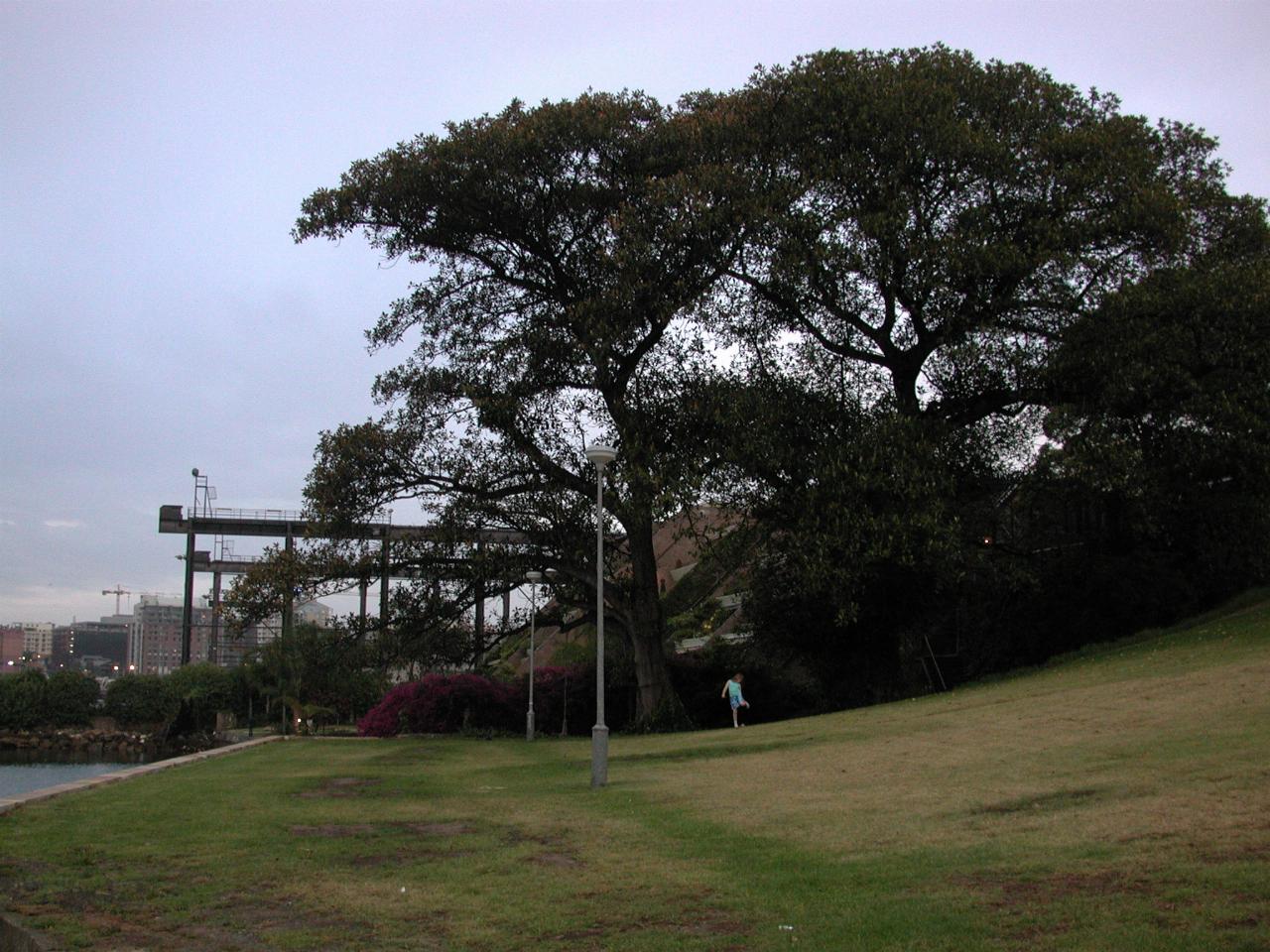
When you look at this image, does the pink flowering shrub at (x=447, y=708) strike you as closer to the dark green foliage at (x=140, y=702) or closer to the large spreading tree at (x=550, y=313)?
the large spreading tree at (x=550, y=313)

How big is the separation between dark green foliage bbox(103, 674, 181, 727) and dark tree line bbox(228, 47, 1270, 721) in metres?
36.9

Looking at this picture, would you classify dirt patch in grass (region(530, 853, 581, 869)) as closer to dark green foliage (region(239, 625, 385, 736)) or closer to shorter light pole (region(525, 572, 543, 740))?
shorter light pole (region(525, 572, 543, 740))

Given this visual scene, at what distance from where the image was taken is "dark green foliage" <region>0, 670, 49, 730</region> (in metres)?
60.3

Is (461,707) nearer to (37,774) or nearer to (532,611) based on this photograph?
(532,611)

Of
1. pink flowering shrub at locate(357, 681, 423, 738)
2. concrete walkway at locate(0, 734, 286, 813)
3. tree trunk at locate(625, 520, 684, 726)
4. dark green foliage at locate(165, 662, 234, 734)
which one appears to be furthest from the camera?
dark green foliage at locate(165, 662, 234, 734)

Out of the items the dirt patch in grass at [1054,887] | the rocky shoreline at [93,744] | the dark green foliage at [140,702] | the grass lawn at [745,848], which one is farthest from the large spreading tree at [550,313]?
the dark green foliage at [140,702]


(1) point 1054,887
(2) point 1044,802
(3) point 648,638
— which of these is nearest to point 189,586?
(3) point 648,638

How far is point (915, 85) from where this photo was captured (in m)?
26.8

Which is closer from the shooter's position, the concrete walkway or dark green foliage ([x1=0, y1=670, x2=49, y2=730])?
the concrete walkway

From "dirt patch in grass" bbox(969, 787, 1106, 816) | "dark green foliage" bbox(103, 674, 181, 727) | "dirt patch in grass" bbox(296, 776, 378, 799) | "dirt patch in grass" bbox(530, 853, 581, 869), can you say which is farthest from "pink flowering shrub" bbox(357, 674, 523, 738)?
"dark green foliage" bbox(103, 674, 181, 727)

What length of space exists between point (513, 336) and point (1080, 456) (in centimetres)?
1395

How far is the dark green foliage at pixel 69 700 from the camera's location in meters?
61.2

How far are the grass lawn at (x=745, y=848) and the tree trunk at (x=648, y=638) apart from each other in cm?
1206

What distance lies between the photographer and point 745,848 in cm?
1015
